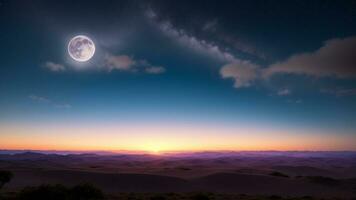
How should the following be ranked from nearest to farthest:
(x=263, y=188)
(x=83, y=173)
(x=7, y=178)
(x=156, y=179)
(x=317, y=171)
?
(x=7, y=178)
(x=263, y=188)
(x=156, y=179)
(x=83, y=173)
(x=317, y=171)

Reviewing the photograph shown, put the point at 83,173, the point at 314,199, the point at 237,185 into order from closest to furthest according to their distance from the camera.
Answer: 1. the point at 314,199
2. the point at 237,185
3. the point at 83,173

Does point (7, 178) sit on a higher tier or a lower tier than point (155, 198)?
higher

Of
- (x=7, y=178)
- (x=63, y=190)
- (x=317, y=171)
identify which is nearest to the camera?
(x=63, y=190)

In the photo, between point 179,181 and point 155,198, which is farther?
point 179,181

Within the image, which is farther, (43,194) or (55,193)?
(55,193)

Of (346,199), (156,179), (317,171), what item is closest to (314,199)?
(346,199)

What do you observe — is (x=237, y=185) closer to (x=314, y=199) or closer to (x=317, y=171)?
(x=314, y=199)

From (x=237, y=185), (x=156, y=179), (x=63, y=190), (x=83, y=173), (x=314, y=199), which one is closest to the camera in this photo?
(x=63, y=190)

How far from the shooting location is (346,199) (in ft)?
80.1

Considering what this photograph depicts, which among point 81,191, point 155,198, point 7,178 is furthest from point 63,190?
point 155,198

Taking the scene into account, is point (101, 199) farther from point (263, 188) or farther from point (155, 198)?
point (263, 188)

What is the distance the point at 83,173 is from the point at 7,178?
23.0m

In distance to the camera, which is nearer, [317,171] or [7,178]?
[7,178]

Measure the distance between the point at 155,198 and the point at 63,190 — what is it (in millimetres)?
6442
